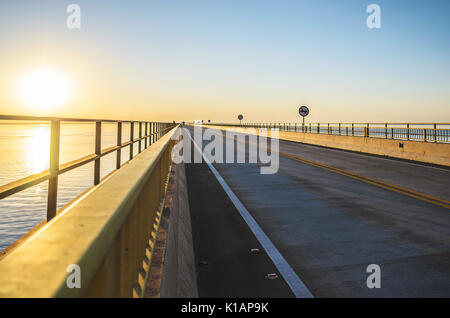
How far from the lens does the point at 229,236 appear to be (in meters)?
7.09

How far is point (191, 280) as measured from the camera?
4781 mm

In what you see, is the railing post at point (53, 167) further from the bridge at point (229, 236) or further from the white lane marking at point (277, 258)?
the white lane marking at point (277, 258)

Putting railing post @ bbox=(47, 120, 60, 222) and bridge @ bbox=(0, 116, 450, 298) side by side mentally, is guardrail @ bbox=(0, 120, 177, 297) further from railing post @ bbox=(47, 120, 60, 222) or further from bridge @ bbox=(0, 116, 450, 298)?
railing post @ bbox=(47, 120, 60, 222)

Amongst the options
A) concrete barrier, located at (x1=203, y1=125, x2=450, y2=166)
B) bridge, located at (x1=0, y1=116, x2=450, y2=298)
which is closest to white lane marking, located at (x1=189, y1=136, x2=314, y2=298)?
bridge, located at (x1=0, y1=116, x2=450, y2=298)

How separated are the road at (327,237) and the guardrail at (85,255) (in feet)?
7.47

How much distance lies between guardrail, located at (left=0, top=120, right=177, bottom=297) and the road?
2278 millimetres

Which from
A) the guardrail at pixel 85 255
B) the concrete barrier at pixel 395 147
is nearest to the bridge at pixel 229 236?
the guardrail at pixel 85 255

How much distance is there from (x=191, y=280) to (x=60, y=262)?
3.50m

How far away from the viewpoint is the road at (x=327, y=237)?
4883 millimetres

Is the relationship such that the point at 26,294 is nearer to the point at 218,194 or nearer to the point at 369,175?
the point at 218,194

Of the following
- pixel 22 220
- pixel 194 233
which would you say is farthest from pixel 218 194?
pixel 22 220

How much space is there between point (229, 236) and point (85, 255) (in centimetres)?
566

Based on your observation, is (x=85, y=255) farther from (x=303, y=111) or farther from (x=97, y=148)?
(x=303, y=111)

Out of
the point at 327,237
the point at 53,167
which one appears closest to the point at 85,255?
the point at 53,167
